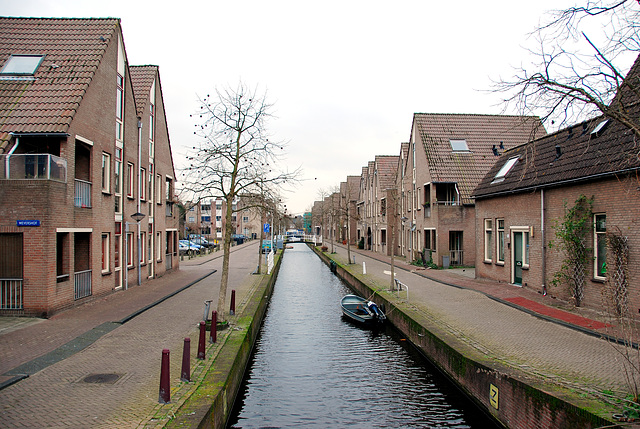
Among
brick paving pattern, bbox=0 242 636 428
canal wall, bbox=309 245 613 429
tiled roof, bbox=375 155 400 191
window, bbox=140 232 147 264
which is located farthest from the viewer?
tiled roof, bbox=375 155 400 191

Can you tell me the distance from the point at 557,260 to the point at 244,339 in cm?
1050

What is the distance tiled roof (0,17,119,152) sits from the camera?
46.3ft

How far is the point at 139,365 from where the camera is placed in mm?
8836

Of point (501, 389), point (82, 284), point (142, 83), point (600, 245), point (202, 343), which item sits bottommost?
point (501, 389)

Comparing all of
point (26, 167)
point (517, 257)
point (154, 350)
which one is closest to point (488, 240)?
point (517, 257)

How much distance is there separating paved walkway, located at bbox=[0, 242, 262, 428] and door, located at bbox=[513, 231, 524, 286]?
1094 cm

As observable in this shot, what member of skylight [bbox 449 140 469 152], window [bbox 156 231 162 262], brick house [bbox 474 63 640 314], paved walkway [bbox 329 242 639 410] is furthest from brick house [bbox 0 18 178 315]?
skylight [bbox 449 140 469 152]

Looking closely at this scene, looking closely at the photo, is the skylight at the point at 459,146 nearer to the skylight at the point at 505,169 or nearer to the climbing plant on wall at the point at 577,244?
the skylight at the point at 505,169

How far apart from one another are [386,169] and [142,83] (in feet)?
96.6

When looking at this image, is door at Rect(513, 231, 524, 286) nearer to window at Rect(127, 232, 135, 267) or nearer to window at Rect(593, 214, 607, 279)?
window at Rect(593, 214, 607, 279)

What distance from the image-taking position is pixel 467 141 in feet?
103

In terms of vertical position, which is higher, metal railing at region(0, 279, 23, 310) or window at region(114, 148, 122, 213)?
window at region(114, 148, 122, 213)

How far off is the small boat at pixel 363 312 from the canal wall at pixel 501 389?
9.21 ft

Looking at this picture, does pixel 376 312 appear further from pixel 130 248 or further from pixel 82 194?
pixel 130 248
